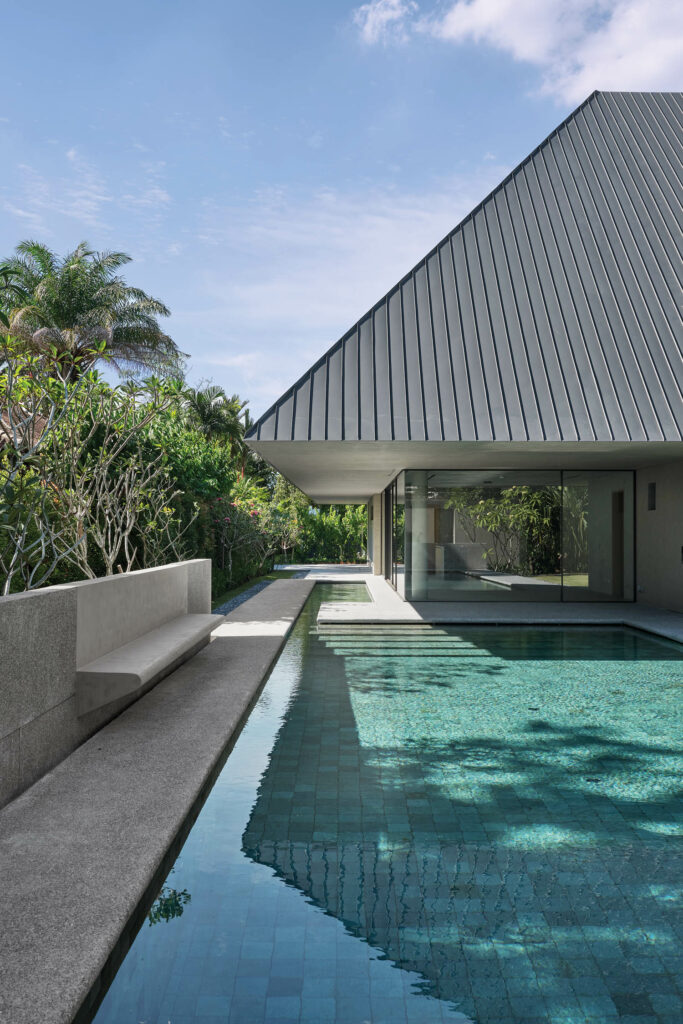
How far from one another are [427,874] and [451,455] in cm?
962

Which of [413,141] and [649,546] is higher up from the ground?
[413,141]

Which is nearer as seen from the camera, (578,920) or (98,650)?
(578,920)

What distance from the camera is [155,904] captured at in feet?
10.9

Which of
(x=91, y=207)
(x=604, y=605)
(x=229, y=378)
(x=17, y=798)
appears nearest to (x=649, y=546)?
(x=604, y=605)

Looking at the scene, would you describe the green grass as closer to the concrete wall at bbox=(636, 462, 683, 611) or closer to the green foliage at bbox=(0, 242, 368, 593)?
the green foliage at bbox=(0, 242, 368, 593)

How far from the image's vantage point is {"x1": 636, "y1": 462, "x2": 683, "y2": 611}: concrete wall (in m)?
13.3

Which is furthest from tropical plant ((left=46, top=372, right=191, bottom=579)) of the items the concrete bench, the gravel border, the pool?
the pool

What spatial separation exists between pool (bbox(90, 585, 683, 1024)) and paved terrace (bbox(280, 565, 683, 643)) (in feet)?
16.7

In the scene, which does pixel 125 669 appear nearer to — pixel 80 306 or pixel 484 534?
pixel 484 534

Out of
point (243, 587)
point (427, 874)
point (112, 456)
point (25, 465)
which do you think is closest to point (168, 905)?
point (427, 874)

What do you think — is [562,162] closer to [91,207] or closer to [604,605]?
[604,605]

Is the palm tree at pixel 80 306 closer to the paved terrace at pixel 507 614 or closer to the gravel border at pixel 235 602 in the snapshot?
the gravel border at pixel 235 602

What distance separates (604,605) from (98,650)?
→ 1125 cm

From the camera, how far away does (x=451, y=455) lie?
1280cm
